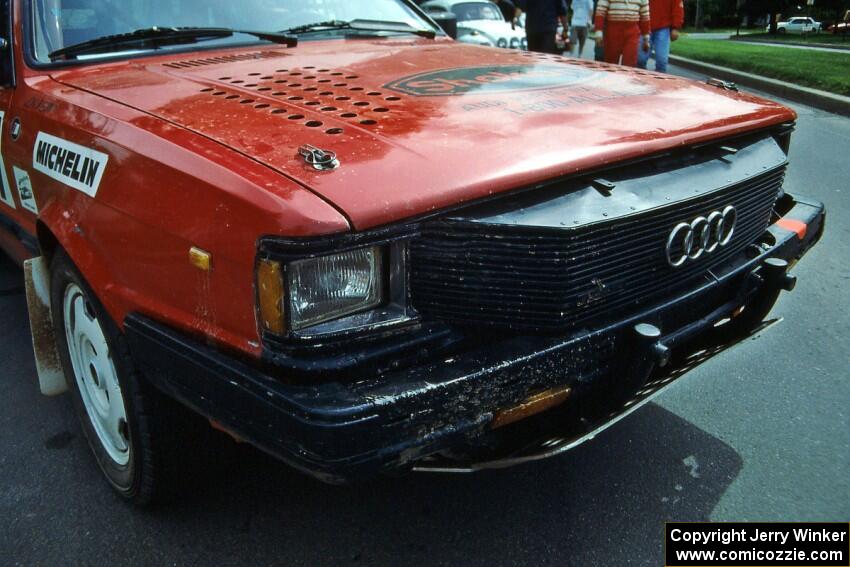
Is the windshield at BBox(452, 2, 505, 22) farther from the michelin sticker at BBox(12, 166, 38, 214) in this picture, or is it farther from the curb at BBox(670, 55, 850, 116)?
the michelin sticker at BBox(12, 166, 38, 214)

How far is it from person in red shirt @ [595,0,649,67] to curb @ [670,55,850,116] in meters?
3.38

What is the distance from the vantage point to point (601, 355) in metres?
1.78

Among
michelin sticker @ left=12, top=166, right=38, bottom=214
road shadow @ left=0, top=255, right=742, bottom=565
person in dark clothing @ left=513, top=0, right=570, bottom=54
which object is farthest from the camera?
person in dark clothing @ left=513, top=0, right=570, bottom=54

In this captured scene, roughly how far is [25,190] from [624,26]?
21.9 ft

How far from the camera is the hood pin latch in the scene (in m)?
1.58

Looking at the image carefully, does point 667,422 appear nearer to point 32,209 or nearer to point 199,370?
point 199,370

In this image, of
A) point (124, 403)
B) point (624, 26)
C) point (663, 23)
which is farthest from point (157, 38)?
point (663, 23)

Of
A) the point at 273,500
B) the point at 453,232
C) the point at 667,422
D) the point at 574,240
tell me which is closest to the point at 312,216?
the point at 453,232

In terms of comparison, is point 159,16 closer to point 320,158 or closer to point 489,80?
point 489,80

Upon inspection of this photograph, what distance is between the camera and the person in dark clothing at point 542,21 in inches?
336

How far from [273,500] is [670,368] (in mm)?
1240

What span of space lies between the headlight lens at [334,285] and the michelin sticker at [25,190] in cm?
135

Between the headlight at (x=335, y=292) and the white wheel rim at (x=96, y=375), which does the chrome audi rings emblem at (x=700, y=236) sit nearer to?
the headlight at (x=335, y=292)

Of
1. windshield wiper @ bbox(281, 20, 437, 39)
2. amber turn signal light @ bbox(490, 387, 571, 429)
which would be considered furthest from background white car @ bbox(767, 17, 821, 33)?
amber turn signal light @ bbox(490, 387, 571, 429)
